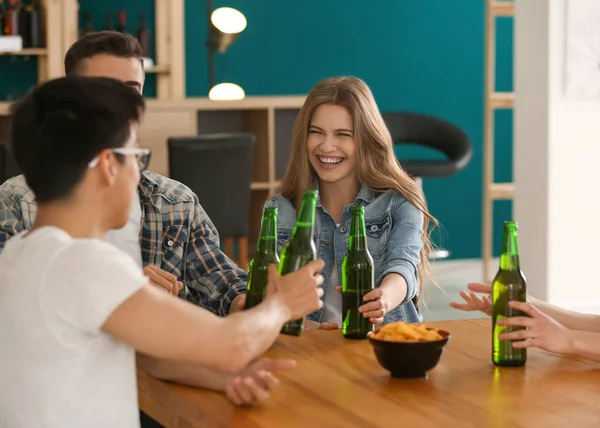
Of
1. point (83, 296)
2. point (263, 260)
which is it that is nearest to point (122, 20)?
point (263, 260)

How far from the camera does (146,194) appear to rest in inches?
102

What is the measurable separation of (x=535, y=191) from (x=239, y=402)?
4.31m

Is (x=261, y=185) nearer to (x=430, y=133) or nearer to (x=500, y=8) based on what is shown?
(x=430, y=133)

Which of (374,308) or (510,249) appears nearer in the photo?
(510,249)

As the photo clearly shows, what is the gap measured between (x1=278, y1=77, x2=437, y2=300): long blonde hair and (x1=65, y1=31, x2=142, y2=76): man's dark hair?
0.58 m

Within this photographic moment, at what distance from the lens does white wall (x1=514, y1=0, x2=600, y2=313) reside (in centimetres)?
548

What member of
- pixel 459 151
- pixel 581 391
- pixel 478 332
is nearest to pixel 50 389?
pixel 581 391

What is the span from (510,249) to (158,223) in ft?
3.43

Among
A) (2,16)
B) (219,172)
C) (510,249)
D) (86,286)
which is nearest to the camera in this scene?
(86,286)

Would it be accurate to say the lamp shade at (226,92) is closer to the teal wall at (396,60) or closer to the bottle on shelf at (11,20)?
the teal wall at (396,60)

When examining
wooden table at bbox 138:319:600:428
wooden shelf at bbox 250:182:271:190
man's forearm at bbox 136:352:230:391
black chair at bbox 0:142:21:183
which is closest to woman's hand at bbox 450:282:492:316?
wooden table at bbox 138:319:600:428

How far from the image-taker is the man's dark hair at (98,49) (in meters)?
2.53

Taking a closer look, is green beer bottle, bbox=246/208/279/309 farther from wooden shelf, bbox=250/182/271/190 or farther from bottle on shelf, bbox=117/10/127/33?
bottle on shelf, bbox=117/10/127/33

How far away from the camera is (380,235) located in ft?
8.87
